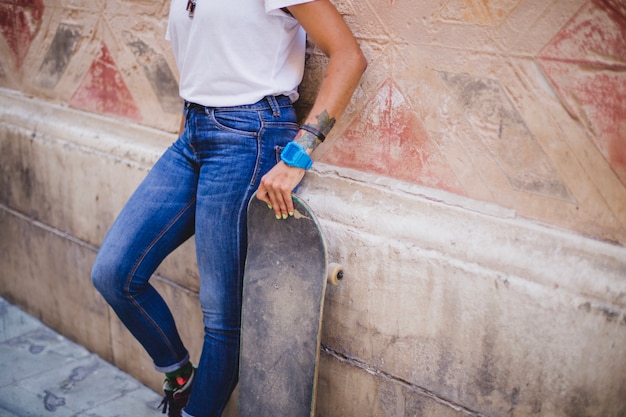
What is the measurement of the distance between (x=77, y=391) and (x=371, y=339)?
1533mm

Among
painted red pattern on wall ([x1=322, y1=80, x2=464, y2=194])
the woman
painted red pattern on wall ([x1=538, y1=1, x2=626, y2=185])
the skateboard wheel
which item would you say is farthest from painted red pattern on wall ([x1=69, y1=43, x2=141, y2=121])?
painted red pattern on wall ([x1=538, y1=1, x2=626, y2=185])

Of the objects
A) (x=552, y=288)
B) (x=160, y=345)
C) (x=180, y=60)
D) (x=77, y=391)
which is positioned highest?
(x=180, y=60)

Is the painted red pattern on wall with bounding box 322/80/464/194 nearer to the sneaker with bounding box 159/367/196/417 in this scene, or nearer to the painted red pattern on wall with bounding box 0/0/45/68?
the sneaker with bounding box 159/367/196/417

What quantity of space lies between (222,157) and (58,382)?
1.61 meters

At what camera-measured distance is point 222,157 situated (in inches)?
72.6

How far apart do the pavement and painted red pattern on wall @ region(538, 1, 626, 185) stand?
6.71 ft

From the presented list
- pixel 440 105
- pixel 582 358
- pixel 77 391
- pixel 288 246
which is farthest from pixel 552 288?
pixel 77 391

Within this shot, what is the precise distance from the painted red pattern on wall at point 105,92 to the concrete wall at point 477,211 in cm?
36

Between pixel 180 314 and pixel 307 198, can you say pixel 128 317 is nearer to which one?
pixel 180 314

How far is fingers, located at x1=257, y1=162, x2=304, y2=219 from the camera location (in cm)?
171

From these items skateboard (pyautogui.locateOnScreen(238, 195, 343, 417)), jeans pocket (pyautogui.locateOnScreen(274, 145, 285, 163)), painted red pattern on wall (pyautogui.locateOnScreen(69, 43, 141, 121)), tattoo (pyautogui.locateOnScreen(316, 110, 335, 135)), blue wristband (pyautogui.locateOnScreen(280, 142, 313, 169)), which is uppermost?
tattoo (pyautogui.locateOnScreen(316, 110, 335, 135))

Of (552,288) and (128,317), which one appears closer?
(552,288)

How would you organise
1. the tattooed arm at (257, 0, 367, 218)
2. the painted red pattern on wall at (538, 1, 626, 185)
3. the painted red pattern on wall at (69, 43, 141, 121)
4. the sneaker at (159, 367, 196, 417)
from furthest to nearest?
the painted red pattern on wall at (69, 43, 141, 121) < the sneaker at (159, 367, 196, 417) < the tattooed arm at (257, 0, 367, 218) < the painted red pattern on wall at (538, 1, 626, 185)

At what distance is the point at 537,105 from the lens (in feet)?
5.30
